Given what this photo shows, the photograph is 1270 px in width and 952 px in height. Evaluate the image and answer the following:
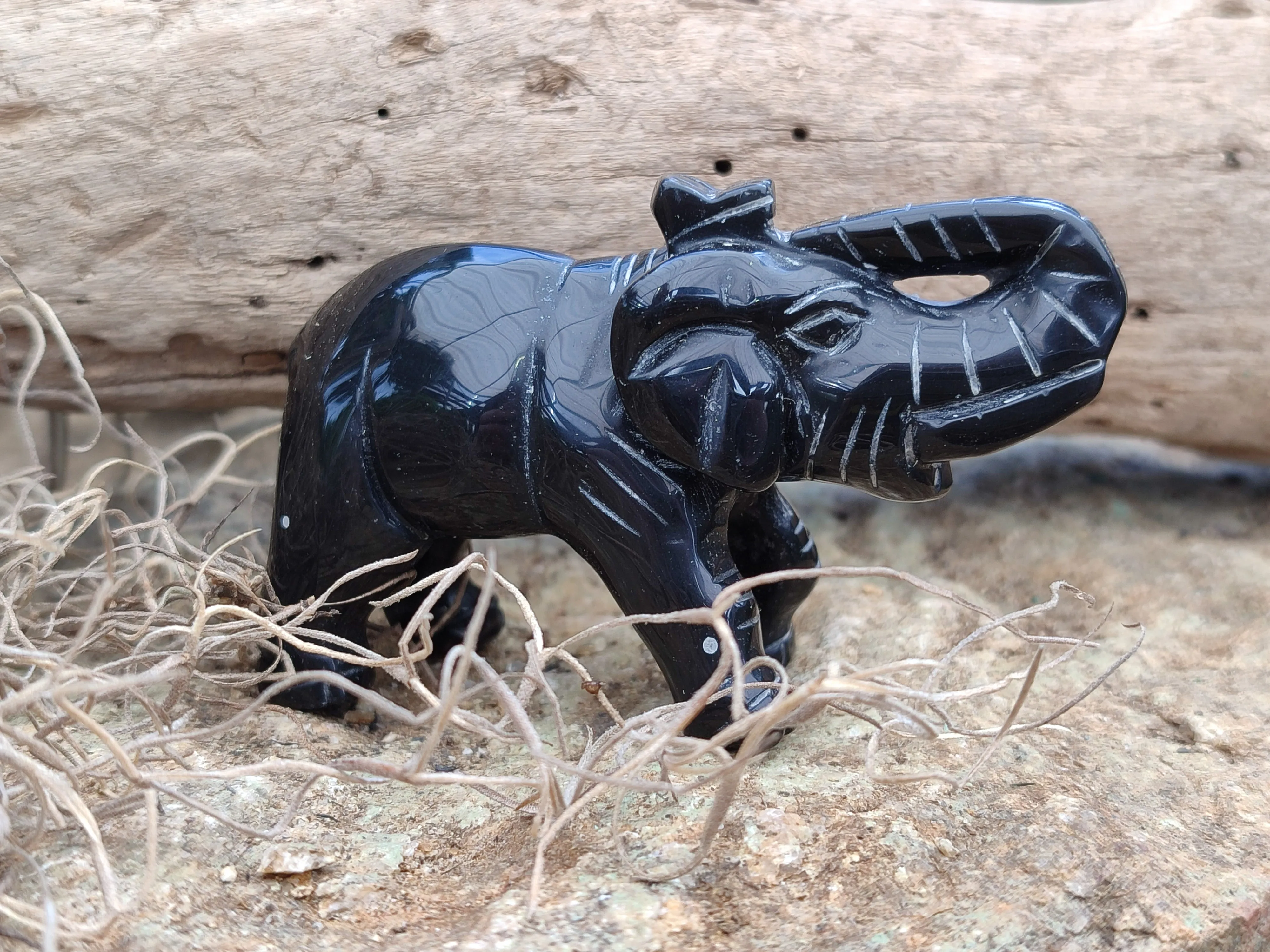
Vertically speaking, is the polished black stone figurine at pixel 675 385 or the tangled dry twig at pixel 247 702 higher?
the polished black stone figurine at pixel 675 385

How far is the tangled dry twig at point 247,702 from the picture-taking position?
0.90 metres

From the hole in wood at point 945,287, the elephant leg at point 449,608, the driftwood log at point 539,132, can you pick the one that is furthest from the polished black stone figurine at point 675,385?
the hole in wood at point 945,287

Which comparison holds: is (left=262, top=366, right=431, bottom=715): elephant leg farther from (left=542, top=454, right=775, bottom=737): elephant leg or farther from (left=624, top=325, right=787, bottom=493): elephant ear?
(left=624, top=325, right=787, bottom=493): elephant ear

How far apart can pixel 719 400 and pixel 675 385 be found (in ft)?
0.15

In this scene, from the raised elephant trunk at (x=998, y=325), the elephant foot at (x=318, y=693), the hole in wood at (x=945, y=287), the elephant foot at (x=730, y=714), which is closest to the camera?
the raised elephant trunk at (x=998, y=325)

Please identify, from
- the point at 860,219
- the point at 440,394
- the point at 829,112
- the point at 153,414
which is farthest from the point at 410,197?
the point at 153,414

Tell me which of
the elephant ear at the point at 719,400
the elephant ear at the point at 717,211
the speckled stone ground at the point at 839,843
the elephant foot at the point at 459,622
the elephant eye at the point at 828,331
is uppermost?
the elephant ear at the point at 717,211

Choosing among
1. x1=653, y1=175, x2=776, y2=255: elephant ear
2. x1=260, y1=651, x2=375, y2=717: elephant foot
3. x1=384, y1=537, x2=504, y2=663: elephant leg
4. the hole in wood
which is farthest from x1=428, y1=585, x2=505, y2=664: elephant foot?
the hole in wood

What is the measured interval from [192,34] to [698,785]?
1215 mm

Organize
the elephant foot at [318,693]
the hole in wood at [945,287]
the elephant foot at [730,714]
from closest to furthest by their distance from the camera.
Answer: the elephant foot at [730,714] → the elephant foot at [318,693] → the hole in wood at [945,287]

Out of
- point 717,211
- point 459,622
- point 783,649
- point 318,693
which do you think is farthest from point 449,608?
point 717,211

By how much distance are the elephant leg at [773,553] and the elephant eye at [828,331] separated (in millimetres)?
266

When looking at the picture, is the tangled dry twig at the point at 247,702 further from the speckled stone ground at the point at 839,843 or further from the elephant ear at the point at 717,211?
the elephant ear at the point at 717,211

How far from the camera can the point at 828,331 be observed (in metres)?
1.10
